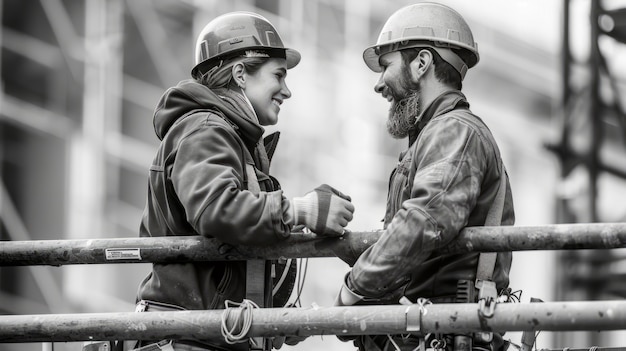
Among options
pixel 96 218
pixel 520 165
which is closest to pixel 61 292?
pixel 96 218

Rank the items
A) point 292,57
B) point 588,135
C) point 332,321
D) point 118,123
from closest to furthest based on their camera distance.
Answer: point 332,321
point 292,57
point 588,135
point 118,123

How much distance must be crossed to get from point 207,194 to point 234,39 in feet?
3.01

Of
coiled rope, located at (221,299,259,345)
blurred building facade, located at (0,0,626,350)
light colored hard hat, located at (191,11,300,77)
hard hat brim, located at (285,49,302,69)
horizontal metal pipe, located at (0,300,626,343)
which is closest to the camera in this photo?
horizontal metal pipe, located at (0,300,626,343)

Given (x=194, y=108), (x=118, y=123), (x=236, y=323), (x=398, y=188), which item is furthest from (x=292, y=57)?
(x=118, y=123)

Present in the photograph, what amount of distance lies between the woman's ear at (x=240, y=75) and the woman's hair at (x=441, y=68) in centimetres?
64

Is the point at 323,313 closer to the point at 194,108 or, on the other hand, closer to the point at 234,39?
the point at 194,108

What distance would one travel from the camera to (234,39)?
17.0 feet

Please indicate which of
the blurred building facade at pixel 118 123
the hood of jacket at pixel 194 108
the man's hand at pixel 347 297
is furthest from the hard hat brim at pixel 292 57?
the blurred building facade at pixel 118 123

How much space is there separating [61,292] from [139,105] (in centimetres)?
285

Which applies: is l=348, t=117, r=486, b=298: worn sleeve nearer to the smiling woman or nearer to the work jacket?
the work jacket

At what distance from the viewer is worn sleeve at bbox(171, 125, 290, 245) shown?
14.6 ft

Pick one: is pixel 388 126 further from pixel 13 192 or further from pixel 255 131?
pixel 13 192

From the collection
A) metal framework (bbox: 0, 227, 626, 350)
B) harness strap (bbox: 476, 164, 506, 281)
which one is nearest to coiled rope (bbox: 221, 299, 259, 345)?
metal framework (bbox: 0, 227, 626, 350)

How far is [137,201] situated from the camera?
18.3 m
